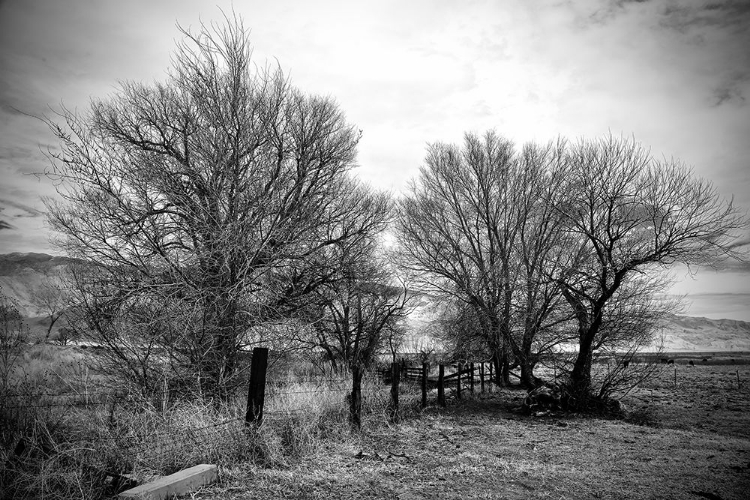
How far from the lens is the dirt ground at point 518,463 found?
15.9 ft

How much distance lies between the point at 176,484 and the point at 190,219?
537 centimetres

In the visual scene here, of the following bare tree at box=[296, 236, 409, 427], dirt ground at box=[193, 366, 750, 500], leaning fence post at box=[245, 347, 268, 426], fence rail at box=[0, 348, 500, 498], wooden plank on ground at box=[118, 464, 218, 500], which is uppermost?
bare tree at box=[296, 236, 409, 427]

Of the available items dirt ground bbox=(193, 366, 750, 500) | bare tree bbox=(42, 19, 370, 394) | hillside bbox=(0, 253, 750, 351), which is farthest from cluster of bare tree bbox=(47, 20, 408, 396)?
hillside bbox=(0, 253, 750, 351)

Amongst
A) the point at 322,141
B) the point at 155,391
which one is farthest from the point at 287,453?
the point at 322,141

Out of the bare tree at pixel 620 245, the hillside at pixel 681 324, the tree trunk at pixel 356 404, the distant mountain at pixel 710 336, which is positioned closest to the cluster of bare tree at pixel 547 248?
the bare tree at pixel 620 245

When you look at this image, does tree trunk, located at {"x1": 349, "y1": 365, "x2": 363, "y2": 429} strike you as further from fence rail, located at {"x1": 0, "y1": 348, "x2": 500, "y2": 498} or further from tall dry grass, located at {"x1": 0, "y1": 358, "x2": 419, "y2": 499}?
fence rail, located at {"x1": 0, "y1": 348, "x2": 500, "y2": 498}

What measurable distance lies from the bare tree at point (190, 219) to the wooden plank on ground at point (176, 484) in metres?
2.33

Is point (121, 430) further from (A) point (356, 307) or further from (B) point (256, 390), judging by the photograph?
(A) point (356, 307)

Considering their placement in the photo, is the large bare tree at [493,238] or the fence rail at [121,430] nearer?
the fence rail at [121,430]

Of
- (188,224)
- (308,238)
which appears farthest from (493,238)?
(188,224)

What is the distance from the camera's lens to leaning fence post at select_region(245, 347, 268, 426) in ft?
18.3

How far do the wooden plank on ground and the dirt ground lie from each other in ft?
0.47

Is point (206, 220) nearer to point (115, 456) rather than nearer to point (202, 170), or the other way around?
point (202, 170)

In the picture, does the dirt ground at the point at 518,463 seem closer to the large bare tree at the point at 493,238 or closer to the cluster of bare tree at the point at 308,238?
the cluster of bare tree at the point at 308,238
